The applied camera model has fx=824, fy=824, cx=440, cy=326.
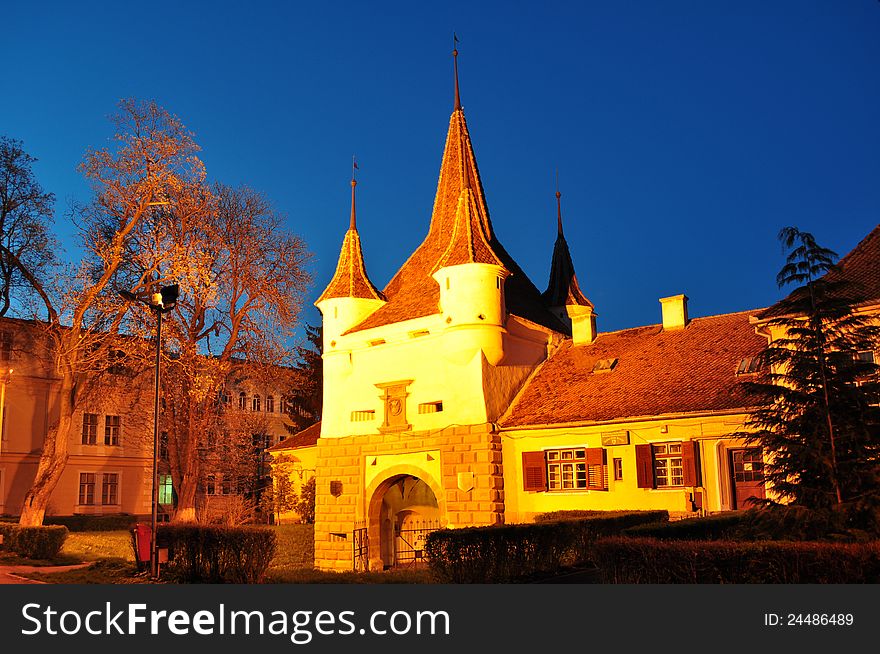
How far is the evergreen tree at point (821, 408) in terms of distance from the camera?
1305 cm

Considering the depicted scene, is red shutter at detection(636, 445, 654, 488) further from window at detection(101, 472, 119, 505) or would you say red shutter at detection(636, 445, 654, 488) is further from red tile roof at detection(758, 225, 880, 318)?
window at detection(101, 472, 119, 505)

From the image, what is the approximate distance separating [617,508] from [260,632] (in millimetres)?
18158

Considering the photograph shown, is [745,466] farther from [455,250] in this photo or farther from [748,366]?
[455,250]

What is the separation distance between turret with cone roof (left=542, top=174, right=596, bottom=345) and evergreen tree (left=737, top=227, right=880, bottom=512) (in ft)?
62.2

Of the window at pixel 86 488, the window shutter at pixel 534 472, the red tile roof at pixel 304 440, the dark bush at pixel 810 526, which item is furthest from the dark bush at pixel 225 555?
the window at pixel 86 488

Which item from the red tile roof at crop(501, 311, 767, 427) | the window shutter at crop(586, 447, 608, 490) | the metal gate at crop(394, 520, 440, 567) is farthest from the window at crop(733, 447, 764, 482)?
the metal gate at crop(394, 520, 440, 567)

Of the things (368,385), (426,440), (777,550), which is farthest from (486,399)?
(777,550)

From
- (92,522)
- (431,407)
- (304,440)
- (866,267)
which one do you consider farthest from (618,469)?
(92,522)

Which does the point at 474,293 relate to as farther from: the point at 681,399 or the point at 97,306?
the point at 97,306

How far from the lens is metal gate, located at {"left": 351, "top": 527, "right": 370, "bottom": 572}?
30.4m

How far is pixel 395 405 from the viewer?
30.8 meters

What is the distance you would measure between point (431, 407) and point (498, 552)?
1397 cm

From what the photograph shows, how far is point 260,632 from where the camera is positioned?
29.5 ft

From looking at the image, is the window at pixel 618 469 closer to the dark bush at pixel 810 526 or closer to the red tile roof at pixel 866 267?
the red tile roof at pixel 866 267
